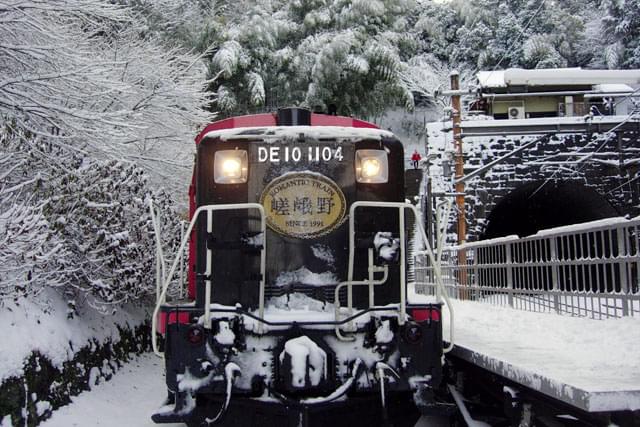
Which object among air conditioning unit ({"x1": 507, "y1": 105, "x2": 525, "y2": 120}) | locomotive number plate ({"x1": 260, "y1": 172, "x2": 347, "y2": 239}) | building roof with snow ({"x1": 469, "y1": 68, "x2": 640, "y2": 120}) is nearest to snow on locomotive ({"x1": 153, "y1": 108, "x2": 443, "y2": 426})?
locomotive number plate ({"x1": 260, "y1": 172, "x2": 347, "y2": 239})

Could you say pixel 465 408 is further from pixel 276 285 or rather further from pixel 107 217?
pixel 107 217

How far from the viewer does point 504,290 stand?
379 inches

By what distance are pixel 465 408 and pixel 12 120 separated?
5962mm

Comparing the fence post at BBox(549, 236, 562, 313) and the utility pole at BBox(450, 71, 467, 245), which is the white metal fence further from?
the utility pole at BBox(450, 71, 467, 245)

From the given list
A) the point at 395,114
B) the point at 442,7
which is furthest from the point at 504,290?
the point at 442,7

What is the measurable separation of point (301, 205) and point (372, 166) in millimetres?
634

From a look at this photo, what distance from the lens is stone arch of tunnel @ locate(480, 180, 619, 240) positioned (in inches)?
825

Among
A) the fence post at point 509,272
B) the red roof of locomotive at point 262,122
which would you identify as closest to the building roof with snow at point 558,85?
the fence post at point 509,272

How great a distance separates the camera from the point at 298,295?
458cm

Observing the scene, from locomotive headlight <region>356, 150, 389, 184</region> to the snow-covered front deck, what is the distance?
1.51 metres

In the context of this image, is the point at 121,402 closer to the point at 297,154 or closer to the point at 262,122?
the point at 262,122

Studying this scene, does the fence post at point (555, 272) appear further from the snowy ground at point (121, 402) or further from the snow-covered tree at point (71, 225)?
the snow-covered tree at point (71, 225)

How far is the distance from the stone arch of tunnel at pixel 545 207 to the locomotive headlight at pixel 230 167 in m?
17.1

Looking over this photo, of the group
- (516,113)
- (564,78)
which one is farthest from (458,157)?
(564,78)
